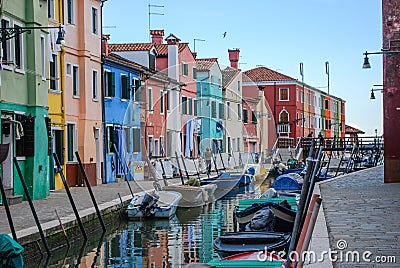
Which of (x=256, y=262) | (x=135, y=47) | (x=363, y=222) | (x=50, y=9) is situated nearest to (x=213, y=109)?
(x=135, y=47)

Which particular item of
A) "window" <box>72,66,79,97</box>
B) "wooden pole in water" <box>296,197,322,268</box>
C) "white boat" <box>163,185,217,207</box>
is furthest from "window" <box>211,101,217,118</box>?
"wooden pole in water" <box>296,197,322,268</box>

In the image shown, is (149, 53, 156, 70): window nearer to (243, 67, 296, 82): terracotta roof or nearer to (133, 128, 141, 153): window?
(133, 128, 141, 153): window

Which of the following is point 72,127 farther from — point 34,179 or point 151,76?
point 151,76

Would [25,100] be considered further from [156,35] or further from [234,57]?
[234,57]

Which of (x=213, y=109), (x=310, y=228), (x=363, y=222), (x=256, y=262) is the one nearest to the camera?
(x=310, y=228)

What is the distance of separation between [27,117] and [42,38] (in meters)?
2.86

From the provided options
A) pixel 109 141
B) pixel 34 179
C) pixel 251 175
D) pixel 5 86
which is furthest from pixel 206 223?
pixel 251 175

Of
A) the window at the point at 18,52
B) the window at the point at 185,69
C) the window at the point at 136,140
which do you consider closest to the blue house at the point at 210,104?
the window at the point at 185,69

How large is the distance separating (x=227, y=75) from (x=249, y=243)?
131 ft

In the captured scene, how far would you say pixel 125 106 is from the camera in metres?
32.7

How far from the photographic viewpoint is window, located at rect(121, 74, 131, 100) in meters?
32.1

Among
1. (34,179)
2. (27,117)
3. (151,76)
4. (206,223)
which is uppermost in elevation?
(151,76)

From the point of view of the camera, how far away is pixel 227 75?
50.6m

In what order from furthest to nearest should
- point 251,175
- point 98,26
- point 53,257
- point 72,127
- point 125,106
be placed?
→ point 251,175, point 125,106, point 98,26, point 72,127, point 53,257
